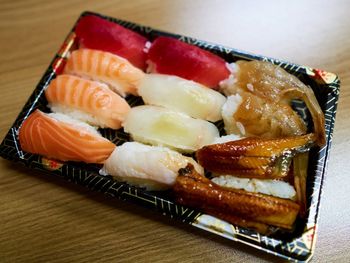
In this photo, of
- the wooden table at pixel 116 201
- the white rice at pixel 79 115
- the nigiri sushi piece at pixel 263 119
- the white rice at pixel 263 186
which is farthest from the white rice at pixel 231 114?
the white rice at pixel 79 115

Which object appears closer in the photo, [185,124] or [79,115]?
[185,124]

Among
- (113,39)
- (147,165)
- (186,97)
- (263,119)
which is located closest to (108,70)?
(113,39)

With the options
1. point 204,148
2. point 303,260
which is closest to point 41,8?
point 204,148

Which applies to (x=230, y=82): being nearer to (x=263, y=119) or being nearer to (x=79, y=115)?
(x=263, y=119)

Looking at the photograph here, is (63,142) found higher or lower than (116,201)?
higher

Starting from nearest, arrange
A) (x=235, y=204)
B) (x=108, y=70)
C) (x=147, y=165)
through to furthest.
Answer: (x=235, y=204), (x=147, y=165), (x=108, y=70)

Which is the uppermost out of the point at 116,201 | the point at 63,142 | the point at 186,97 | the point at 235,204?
the point at 186,97

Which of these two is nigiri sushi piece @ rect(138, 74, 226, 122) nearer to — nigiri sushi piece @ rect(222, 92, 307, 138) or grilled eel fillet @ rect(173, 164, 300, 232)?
nigiri sushi piece @ rect(222, 92, 307, 138)

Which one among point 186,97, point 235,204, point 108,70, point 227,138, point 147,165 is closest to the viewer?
point 235,204
